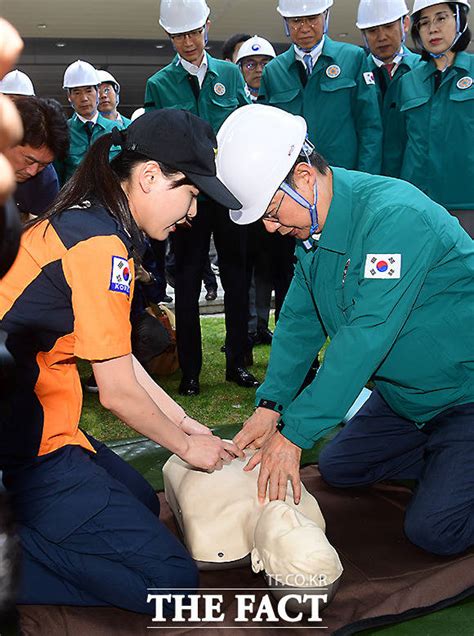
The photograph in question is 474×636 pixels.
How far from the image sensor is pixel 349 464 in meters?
2.38

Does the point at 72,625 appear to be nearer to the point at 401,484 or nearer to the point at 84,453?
the point at 84,453

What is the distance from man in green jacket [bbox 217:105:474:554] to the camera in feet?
6.04

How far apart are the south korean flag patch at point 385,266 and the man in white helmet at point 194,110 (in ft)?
6.06

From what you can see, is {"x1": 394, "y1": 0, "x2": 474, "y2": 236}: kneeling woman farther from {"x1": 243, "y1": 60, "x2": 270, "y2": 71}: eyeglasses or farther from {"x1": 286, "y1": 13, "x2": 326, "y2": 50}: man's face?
{"x1": 243, "y1": 60, "x2": 270, "y2": 71}: eyeglasses

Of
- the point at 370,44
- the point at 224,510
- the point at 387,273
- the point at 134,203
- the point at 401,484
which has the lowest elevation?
the point at 401,484

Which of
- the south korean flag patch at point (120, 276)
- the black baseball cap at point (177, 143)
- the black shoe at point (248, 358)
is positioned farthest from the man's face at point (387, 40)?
the south korean flag patch at point (120, 276)

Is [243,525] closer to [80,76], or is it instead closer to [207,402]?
[207,402]

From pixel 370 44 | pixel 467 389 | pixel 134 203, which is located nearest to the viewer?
pixel 134 203

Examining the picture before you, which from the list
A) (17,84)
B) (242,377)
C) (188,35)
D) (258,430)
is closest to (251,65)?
(188,35)

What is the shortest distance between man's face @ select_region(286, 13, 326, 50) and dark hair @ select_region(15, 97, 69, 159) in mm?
1581

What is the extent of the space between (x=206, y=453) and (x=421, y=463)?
2.83 feet

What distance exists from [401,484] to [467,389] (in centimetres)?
52

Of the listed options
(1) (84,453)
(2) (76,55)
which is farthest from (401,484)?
(2) (76,55)

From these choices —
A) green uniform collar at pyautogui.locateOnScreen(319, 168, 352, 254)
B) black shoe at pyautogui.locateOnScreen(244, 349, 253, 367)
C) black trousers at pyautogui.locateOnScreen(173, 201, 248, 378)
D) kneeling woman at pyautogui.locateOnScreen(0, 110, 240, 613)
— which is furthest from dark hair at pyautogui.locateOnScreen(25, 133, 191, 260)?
black shoe at pyautogui.locateOnScreen(244, 349, 253, 367)
